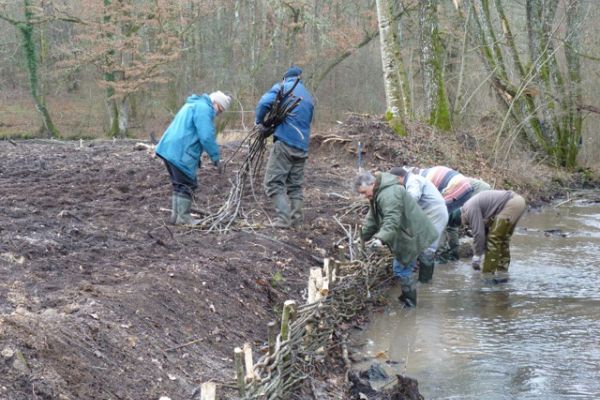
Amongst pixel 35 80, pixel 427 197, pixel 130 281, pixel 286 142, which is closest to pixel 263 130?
pixel 286 142

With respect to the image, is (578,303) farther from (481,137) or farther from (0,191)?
(481,137)

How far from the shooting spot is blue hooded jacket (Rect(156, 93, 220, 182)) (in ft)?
25.0

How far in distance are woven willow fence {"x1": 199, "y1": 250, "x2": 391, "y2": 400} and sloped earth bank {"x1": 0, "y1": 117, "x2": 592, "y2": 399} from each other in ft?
0.67

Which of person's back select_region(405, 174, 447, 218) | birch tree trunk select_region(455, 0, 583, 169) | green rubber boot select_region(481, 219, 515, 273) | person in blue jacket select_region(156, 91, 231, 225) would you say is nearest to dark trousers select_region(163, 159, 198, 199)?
person in blue jacket select_region(156, 91, 231, 225)

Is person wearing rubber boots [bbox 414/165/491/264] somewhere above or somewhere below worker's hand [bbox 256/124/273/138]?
below

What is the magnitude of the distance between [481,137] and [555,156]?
291 cm

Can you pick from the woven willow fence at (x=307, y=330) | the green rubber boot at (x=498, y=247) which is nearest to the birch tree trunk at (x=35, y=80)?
the green rubber boot at (x=498, y=247)

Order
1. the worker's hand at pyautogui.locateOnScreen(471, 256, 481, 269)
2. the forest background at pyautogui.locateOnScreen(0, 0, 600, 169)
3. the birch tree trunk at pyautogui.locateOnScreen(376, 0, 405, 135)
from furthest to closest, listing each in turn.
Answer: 1. the forest background at pyautogui.locateOnScreen(0, 0, 600, 169)
2. the birch tree trunk at pyautogui.locateOnScreen(376, 0, 405, 135)
3. the worker's hand at pyautogui.locateOnScreen(471, 256, 481, 269)

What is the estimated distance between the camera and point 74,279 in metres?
5.38

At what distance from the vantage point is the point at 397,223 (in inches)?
271

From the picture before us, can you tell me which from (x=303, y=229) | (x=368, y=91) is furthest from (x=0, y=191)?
(x=368, y=91)

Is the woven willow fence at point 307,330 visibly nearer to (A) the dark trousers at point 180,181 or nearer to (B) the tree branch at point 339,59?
(A) the dark trousers at point 180,181

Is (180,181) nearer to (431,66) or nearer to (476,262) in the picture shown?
(476,262)

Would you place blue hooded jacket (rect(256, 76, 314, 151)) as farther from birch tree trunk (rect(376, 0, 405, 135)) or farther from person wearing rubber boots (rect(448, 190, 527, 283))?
birch tree trunk (rect(376, 0, 405, 135))
